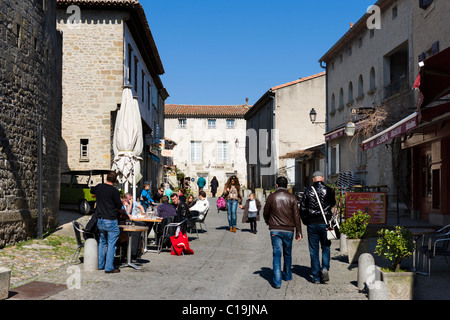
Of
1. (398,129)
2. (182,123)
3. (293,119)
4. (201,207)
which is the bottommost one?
(201,207)

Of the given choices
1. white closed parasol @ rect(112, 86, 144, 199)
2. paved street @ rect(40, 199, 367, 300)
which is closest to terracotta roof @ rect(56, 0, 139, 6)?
white closed parasol @ rect(112, 86, 144, 199)

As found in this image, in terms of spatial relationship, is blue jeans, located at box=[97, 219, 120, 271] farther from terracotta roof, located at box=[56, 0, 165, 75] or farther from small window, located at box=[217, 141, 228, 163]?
small window, located at box=[217, 141, 228, 163]

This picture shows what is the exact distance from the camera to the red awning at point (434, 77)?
7.82 meters

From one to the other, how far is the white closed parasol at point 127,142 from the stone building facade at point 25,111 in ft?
6.21

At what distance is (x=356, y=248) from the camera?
32.0ft

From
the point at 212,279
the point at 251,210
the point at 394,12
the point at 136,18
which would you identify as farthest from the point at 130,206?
the point at 394,12

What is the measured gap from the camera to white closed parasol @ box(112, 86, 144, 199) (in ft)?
43.7

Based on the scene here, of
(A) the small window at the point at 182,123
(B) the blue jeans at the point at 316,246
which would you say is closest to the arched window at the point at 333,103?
(B) the blue jeans at the point at 316,246

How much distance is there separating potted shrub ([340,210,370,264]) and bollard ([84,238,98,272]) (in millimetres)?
4553

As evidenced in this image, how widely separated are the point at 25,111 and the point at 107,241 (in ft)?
15.4

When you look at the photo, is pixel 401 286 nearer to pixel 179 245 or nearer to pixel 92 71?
pixel 179 245

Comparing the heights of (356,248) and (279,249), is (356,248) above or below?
below

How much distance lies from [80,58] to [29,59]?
8.70 meters

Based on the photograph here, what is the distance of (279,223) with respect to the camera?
7930mm
